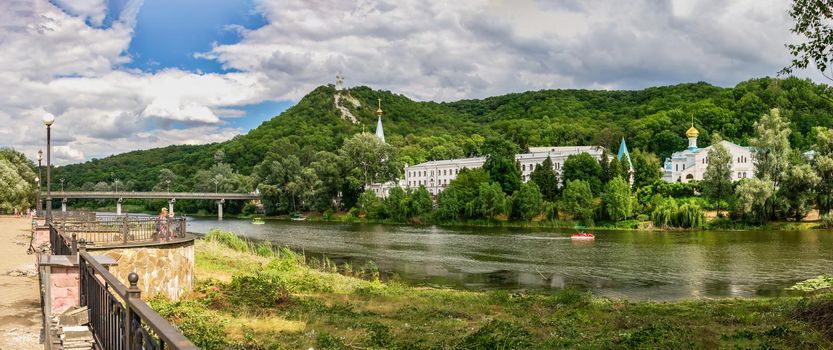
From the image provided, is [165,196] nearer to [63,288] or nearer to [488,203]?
[488,203]

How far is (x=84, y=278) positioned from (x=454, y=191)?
75.0 m

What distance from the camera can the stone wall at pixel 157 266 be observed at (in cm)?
1457

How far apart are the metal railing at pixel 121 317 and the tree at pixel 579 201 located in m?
66.1

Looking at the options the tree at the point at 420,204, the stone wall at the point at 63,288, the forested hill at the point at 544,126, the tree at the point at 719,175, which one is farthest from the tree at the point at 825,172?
the stone wall at the point at 63,288

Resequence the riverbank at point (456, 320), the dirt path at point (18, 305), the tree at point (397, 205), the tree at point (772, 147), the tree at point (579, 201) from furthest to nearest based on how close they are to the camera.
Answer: the tree at point (397, 205)
the tree at point (579, 201)
the tree at point (772, 147)
the riverbank at point (456, 320)
the dirt path at point (18, 305)

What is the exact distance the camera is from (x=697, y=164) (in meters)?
89.8

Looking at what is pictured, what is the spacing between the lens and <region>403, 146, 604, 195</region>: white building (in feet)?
342

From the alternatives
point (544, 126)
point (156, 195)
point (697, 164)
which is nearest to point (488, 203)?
point (697, 164)

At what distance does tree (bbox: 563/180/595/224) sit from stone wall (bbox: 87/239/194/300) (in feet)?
192

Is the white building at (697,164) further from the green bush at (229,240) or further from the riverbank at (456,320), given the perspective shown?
the riverbank at (456,320)

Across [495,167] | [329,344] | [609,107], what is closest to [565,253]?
[329,344]

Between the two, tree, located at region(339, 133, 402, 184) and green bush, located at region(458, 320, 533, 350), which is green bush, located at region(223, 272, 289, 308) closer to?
green bush, located at region(458, 320, 533, 350)

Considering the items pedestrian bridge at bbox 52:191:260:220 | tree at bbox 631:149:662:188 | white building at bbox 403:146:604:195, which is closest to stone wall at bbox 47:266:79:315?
tree at bbox 631:149:662:188

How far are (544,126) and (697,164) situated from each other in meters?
60.8
